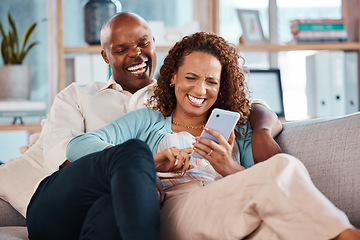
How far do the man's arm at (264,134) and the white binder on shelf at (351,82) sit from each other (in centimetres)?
174

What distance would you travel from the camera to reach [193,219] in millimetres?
1309

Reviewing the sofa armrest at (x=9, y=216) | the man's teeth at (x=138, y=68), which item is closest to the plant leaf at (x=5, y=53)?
the man's teeth at (x=138, y=68)

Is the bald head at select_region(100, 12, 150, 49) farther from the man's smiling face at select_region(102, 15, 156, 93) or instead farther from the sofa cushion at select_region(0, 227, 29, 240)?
the sofa cushion at select_region(0, 227, 29, 240)

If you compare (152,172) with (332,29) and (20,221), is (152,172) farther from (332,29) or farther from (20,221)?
(332,29)

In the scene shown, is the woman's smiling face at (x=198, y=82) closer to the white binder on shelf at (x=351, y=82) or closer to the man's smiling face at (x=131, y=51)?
the man's smiling face at (x=131, y=51)

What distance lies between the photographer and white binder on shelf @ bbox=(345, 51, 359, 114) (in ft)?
11.3

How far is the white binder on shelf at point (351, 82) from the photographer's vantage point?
344 cm

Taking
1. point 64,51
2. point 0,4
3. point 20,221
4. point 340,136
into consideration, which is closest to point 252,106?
point 340,136

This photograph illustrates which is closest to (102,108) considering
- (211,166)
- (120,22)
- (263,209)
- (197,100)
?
(120,22)

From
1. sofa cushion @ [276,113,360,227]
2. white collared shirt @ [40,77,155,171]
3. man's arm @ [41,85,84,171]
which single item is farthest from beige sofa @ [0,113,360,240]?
white collared shirt @ [40,77,155,171]

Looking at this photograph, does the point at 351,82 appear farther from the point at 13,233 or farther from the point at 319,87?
the point at 13,233

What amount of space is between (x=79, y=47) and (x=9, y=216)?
160 cm

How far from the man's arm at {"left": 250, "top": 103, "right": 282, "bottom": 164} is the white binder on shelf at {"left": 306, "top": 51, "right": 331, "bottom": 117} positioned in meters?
1.63

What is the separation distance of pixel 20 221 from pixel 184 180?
719mm
